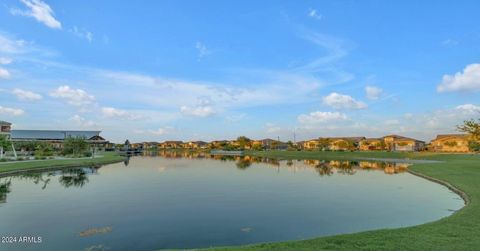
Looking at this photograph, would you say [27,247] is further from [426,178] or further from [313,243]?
[426,178]

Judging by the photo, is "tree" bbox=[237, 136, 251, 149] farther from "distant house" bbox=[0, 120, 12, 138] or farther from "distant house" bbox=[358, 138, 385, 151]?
"distant house" bbox=[0, 120, 12, 138]

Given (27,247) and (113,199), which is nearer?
(27,247)

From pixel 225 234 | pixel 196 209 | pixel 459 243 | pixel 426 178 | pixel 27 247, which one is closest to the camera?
pixel 459 243

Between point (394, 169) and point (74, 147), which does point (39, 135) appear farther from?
point (394, 169)

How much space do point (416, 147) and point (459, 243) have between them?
125345 mm

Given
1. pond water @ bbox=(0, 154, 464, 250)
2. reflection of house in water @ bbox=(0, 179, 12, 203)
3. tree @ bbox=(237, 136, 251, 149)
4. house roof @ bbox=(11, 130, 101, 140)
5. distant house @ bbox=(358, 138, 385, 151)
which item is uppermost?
house roof @ bbox=(11, 130, 101, 140)

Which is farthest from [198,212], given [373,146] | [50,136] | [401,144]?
[401,144]

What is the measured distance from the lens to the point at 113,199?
2098 cm

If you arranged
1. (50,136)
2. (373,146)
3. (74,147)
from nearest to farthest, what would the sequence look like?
(74,147), (50,136), (373,146)

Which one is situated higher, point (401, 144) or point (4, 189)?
point (401, 144)

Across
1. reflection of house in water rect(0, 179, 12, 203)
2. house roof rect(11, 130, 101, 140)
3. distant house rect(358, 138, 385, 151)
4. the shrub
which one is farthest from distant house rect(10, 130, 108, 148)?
distant house rect(358, 138, 385, 151)

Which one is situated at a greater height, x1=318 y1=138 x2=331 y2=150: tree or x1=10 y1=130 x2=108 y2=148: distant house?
x1=10 y1=130 x2=108 y2=148: distant house

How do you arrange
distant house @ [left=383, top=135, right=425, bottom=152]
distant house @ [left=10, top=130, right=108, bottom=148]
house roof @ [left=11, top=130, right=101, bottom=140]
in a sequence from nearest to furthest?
distant house @ [left=10, top=130, right=108, bottom=148], house roof @ [left=11, top=130, right=101, bottom=140], distant house @ [left=383, top=135, right=425, bottom=152]

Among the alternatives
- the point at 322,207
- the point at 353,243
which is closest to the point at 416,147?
the point at 322,207
